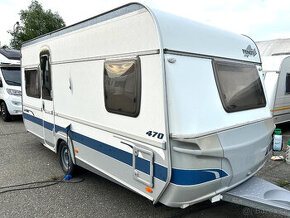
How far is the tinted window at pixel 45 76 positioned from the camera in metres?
4.65

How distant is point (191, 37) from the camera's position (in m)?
2.65

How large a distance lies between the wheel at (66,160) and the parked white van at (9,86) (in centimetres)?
531

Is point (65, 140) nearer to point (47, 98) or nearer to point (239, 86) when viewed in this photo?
point (47, 98)

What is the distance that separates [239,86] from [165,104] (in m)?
1.32

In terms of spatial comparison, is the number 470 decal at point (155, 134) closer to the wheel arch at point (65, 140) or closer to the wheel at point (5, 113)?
the wheel arch at point (65, 140)

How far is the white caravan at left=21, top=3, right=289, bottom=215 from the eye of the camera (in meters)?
2.39

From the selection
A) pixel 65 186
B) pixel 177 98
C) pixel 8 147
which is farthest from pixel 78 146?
pixel 8 147

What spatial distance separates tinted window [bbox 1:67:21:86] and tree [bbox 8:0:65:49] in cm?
2435

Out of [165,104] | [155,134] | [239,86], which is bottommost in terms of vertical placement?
[155,134]

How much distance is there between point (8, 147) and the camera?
20.4 feet

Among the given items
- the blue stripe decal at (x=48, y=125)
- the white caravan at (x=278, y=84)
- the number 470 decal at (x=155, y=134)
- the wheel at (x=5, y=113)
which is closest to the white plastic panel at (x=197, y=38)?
the number 470 decal at (x=155, y=134)

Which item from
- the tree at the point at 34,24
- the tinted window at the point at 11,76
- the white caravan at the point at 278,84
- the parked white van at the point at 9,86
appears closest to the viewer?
the white caravan at the point at 278,84

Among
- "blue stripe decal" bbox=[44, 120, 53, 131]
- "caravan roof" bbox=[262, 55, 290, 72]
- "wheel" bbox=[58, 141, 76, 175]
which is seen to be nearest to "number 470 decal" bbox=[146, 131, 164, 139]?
"wheel" bbox=[58, 141, 76, 175]

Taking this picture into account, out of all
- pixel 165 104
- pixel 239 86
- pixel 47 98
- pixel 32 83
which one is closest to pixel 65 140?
pixel 47 98
